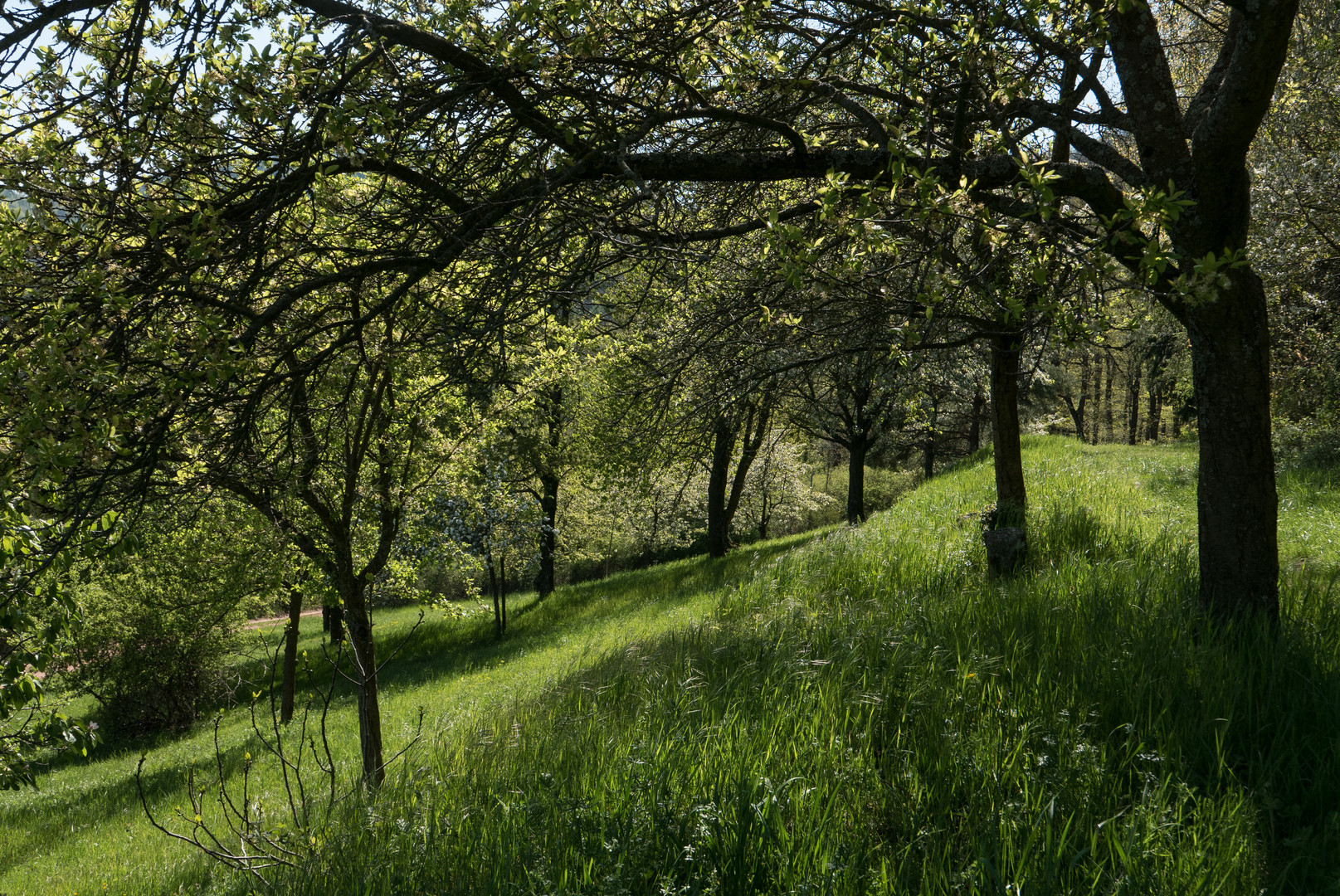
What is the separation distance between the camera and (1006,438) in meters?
7.75

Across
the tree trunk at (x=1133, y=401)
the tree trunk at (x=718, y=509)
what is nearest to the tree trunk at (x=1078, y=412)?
the tree trunk at (x=1133, y=401)

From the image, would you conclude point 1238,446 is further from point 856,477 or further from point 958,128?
point 856,477

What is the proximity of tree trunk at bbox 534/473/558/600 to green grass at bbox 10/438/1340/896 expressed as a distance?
16963mm

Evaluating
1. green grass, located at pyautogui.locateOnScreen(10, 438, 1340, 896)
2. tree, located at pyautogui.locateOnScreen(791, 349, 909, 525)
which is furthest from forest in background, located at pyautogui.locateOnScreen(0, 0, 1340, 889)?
green grass, located at pyautogui.locateOnScreen(10, 438, 1340, 896)

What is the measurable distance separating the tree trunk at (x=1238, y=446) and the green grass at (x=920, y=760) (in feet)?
0.97

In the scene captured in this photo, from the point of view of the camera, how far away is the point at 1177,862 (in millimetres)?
2574

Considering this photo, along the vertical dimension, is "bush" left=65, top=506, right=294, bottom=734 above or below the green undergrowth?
below

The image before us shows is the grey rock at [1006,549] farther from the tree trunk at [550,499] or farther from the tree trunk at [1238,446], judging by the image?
the tree trunk at [550,499]

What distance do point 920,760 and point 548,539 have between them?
21476 mm

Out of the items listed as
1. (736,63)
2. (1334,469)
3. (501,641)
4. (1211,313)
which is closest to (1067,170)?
(1211,313)

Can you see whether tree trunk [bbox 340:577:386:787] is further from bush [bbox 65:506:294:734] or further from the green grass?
bush [bbox 65:506:294:734]

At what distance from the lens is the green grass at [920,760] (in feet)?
8.94

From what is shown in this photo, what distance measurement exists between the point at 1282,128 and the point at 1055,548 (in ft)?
22.8

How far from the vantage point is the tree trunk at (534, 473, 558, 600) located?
76.6ft
